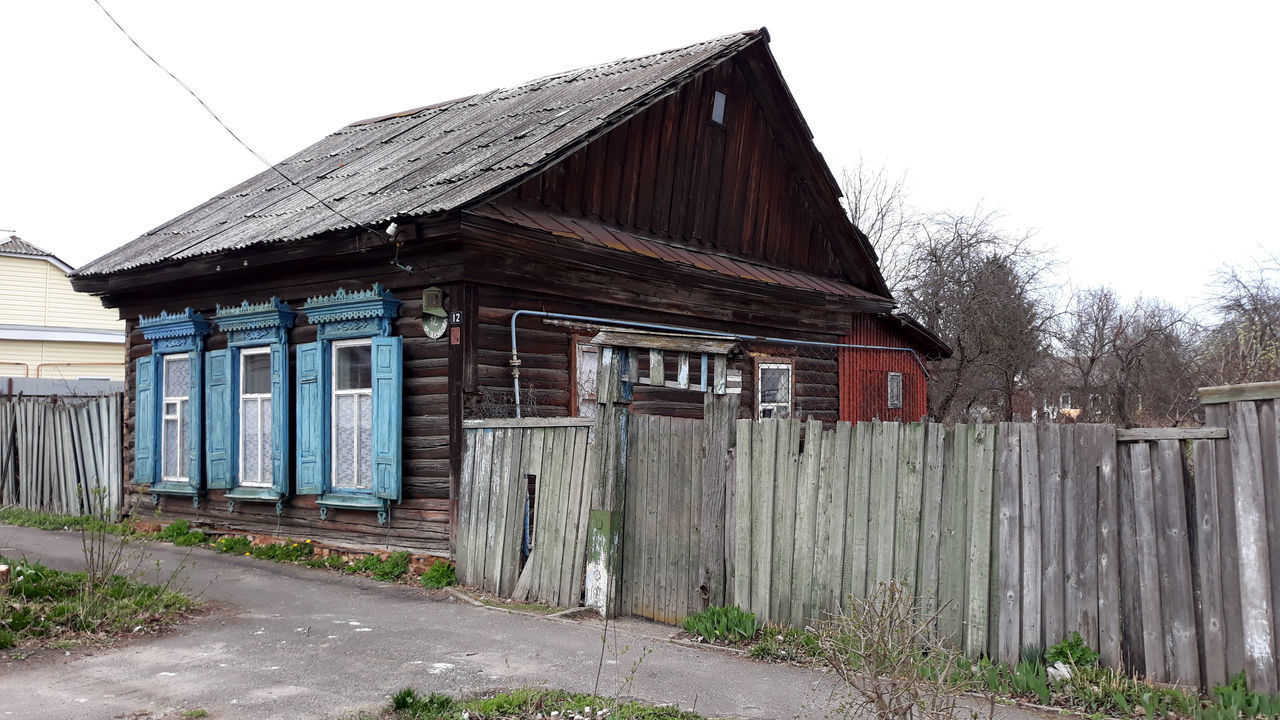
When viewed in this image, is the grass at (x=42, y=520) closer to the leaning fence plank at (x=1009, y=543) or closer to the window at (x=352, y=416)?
the window at (x=352, y=416)

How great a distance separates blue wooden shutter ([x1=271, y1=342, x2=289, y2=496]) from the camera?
494 inches

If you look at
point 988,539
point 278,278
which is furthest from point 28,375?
point 988,539

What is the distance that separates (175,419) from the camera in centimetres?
1445

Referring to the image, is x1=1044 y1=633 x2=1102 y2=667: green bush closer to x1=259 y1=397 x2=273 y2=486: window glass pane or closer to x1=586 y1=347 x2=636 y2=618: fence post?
x1=586 y1=347 x2=636 y2=618: fence post

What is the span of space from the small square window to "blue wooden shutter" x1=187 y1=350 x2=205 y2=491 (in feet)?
25.9

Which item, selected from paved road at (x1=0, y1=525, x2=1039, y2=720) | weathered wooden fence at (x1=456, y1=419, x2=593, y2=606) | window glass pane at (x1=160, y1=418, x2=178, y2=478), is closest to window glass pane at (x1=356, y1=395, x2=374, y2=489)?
weathered wooden fence at (x1=456, y1=419, x2=593, y2=606)

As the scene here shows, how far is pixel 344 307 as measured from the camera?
11.8 meters

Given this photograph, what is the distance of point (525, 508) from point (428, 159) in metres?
5.93

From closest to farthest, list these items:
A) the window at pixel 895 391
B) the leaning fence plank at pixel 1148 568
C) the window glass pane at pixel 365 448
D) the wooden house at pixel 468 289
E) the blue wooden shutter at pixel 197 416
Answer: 1. the leaning fence plank at pixel 1148 568
2. the wooden house at pixel 468 289
3. the window glass pane at pixel 365 448
4. the blue wooden shutter at pixel 197 416
5. the window at pixel 895 391

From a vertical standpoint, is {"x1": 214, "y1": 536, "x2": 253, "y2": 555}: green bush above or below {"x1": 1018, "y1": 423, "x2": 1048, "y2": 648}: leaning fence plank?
below

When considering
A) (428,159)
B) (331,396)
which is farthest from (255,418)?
(428,159)

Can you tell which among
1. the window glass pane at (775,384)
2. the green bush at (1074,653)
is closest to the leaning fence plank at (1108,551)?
the green bush at (1074,653)

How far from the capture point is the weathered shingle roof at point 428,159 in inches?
455

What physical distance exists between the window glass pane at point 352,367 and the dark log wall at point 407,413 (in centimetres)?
61
